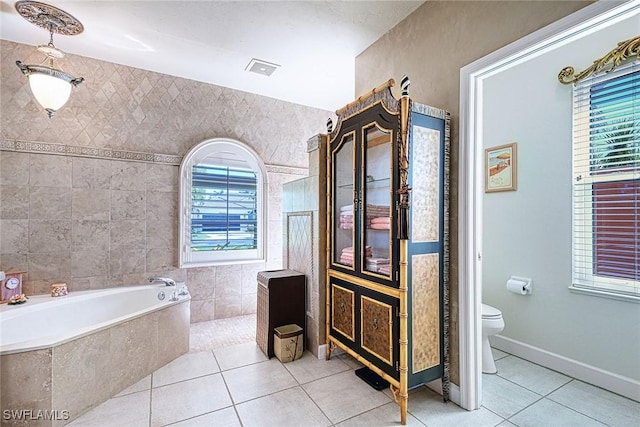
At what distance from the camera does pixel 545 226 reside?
2.45 m

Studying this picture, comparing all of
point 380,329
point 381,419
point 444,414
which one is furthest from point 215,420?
point 444,414

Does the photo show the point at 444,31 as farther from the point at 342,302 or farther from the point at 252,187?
the point at 252,187

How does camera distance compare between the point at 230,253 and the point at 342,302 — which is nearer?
the point at 342,302

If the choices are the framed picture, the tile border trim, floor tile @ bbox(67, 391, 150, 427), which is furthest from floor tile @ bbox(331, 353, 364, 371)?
the tile border trim

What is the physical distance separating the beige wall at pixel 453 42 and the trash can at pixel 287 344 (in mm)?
1214

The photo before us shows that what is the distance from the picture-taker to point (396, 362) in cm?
180

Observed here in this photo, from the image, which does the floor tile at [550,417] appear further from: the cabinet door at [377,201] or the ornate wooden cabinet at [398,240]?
the cabinet door at [377,201]

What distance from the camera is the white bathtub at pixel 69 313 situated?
→ 6.23 ft

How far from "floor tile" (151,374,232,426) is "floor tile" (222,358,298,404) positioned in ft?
0.22

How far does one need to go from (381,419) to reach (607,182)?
2269 millimetres

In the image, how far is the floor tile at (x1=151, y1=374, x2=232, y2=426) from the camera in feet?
5.96

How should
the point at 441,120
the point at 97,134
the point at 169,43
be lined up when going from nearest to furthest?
1. the point at 441,120
2. the point at 169,43
3. the point at 97,134

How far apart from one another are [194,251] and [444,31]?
322 centimetres

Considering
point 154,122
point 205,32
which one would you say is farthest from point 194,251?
point 205,32
